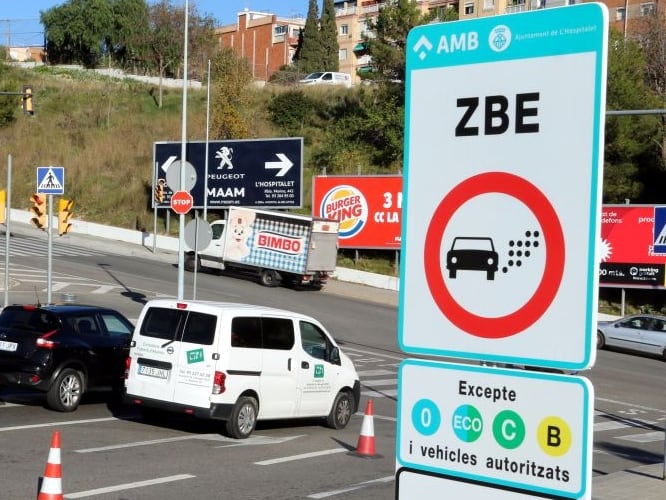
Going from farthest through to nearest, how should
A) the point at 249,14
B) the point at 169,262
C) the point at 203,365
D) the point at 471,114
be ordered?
the point at 249,14 → the point at 169,262 → the point at 203,365 → the point at 471,114

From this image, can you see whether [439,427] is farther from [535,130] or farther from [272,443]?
[272,443]

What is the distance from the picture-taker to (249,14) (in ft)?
407

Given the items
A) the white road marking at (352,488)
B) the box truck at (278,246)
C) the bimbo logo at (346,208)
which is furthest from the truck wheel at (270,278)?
the white road marking at (352,488)

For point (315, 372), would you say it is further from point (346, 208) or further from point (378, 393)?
point (346, 208)

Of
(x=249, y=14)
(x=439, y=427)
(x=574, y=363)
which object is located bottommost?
(x=439, y=427)

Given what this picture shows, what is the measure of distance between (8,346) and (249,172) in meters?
35.4

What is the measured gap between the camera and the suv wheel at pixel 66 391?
1603 centimetres

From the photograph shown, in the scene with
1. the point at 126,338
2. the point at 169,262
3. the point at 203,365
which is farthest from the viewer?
the point at 169,262

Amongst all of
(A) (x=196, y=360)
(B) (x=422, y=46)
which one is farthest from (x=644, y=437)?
(B) (x=422, y=46)

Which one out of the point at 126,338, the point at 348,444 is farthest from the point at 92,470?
the point at 126,338

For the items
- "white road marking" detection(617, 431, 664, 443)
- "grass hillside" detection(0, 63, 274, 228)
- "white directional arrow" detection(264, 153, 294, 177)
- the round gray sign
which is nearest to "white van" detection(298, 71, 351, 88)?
"grass hillside" detection(0, 63, 274, 228)

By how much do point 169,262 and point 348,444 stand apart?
1371 inches

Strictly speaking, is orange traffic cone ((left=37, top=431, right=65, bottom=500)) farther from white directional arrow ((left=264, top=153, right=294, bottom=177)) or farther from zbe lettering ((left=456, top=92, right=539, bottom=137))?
white directional arrow ((left=264, top=153, right=294, bottom=177))

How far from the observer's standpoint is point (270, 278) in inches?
1686
